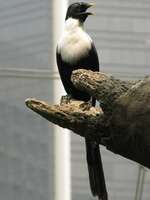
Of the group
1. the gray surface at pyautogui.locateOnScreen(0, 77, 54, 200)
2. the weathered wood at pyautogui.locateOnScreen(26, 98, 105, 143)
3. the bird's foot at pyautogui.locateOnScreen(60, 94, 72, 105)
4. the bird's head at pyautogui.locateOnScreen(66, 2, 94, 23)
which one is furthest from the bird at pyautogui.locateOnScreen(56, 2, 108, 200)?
the gray surface at pyautogui.locateOnScreen(0, 77, 54, 200)

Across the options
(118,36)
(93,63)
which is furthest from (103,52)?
(93,63)

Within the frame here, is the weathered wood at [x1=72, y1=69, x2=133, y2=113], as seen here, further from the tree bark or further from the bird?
the bird

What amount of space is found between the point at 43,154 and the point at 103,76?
179 cm

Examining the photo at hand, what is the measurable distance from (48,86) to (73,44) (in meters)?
0.99

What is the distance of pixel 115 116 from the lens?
5.39ft

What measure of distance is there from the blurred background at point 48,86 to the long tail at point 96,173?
1025 mm

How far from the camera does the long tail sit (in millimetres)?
2188

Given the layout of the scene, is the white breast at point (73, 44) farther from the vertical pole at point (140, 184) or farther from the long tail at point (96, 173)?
the vertical pole at point (140, 184)

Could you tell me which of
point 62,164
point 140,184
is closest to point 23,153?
point 62,164

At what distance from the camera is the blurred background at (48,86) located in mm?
3430

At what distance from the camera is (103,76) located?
1701mm

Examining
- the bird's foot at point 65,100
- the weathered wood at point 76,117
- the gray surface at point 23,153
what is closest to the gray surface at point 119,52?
the gray surface at point 23,153

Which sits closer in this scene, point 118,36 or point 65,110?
point 65,110

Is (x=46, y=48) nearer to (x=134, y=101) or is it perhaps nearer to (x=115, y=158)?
(x=115, y=158)
